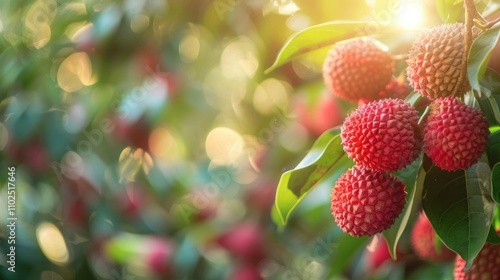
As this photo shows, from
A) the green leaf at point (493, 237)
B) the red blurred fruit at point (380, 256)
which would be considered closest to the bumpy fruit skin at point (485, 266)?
the green leaf at point (493, 237)

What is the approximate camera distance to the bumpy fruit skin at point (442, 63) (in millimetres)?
642

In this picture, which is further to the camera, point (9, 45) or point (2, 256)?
point (2, 256)

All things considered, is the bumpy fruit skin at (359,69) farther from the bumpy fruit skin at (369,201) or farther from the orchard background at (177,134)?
the orchard background at (177,134)

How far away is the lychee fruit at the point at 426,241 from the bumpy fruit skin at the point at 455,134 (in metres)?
Result: 0.38

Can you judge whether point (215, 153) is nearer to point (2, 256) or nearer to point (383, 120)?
point (2, 256)

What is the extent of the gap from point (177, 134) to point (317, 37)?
3.80ft

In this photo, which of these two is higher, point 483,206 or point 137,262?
point 137,262

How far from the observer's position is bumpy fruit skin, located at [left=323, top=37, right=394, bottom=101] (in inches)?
31.9

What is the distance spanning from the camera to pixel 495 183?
0.64 meters

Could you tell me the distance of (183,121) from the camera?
1897mm

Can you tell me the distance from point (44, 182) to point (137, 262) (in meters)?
0.39

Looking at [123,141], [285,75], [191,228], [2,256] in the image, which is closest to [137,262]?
[191,228]

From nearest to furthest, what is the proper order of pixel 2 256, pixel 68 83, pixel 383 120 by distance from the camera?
pixel 383 120, pixel 68 83, pixel 2 256

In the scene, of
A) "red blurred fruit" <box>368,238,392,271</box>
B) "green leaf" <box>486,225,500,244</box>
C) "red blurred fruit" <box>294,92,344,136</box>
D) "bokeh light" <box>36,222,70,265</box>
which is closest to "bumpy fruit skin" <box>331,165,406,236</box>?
"green leaf" <box>486,225,500,244</box>
